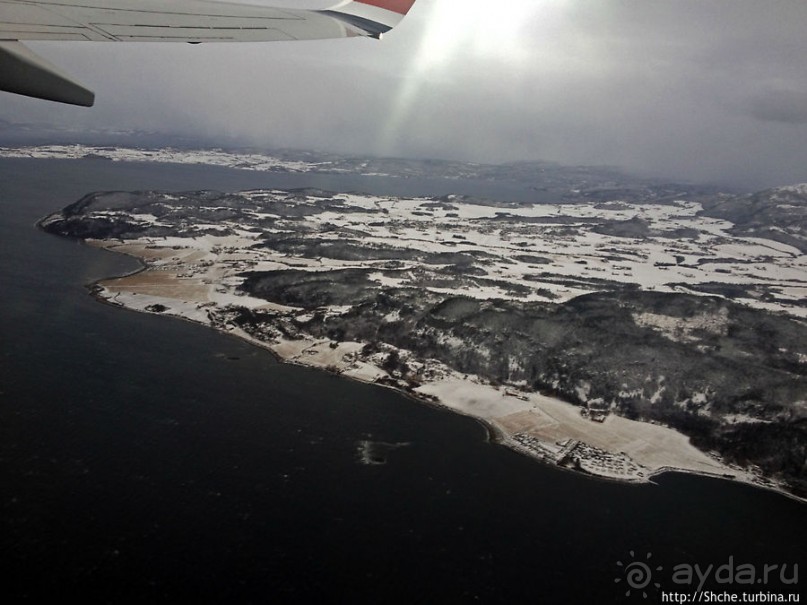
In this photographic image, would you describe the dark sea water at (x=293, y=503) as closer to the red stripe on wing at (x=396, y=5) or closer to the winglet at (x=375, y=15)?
the winglet at (x=375, y=15)

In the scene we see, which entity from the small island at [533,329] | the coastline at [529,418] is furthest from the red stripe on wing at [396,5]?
the small island at [533,329]

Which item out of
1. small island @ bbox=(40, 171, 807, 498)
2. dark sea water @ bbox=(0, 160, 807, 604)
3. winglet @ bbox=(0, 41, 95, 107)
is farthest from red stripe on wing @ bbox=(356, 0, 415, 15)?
small island @ bbox=(40, 171, 807, 498)

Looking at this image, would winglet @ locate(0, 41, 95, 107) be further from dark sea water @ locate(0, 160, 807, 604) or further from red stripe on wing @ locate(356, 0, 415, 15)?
dark sea water @ locate(0, 160, 807, 604)

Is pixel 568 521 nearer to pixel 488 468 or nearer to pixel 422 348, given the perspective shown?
pixel 488 468

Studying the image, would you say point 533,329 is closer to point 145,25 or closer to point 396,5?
point 396,5

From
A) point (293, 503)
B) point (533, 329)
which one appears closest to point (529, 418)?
point (533, 329)

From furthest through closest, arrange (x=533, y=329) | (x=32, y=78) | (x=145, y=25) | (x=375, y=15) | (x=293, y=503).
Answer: (x=533, y=329), (x=293, y=503), (x=375, y=15), (x=145, y=25), (x=32, y=78)

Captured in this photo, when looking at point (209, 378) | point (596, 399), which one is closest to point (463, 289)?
point (596, 399)
